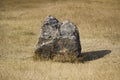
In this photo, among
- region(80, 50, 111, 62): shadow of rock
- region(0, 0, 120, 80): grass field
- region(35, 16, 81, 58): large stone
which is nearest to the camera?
region(0, 0, 120, 80): grass field

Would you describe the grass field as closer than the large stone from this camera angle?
Yes

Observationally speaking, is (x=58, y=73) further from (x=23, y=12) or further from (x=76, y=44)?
(x=23, y=12)

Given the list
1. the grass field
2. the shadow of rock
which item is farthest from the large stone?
the grass field

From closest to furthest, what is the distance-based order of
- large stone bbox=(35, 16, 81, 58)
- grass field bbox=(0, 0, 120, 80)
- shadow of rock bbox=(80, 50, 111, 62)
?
grass field bbox=(0, 0, 120, 80)
large stone bbox=(35, 16, 81, 58)
shadow of rock bbox=(80, 50, 111, 62)

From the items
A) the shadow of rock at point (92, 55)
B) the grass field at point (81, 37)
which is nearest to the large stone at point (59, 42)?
the shadow of rock at point (92, 55)

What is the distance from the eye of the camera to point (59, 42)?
1778 cm

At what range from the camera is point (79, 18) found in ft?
97.2

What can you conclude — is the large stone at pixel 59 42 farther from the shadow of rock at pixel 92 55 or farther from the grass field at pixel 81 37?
the grass field at pixel 81 37

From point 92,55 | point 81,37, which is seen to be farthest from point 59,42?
point 81,37

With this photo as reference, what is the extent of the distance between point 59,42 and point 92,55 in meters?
1.87

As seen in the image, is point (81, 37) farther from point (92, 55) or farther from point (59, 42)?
point (59, 42)

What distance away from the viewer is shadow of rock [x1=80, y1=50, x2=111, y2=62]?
17922 millimetres

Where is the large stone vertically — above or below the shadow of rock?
above

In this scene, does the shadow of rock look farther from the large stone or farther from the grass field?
the large stone
